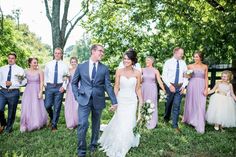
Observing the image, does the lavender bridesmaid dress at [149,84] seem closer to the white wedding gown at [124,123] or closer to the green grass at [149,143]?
the green grass at [149,143]

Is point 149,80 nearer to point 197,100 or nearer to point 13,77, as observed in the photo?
point 197,100

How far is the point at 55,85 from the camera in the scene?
9.41 meters

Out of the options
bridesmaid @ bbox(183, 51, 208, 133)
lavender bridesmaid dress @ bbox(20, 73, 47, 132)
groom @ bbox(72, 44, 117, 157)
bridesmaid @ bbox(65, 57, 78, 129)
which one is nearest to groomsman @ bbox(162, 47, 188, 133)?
bridesmaid @ bbox(183, 51, 208, 133)

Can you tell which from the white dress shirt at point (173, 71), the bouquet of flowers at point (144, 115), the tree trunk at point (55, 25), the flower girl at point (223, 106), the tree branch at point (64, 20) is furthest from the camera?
the tree branch at point (64, 20)

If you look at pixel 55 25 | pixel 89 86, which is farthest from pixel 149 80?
pixel 55 25

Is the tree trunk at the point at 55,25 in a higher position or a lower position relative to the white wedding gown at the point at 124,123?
higher

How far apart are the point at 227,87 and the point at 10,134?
6.21m

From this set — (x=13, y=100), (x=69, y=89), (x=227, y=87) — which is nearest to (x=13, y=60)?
(x=13, y=100)

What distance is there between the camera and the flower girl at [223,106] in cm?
995

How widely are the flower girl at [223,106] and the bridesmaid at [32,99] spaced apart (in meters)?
4.91

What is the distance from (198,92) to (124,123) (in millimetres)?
3351

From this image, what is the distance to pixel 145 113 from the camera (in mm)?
7238

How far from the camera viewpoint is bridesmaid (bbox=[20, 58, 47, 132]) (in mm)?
9422

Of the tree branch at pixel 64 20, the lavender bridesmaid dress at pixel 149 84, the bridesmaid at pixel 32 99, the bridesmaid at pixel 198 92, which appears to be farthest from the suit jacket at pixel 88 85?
the tree branch at pixel 64 20
